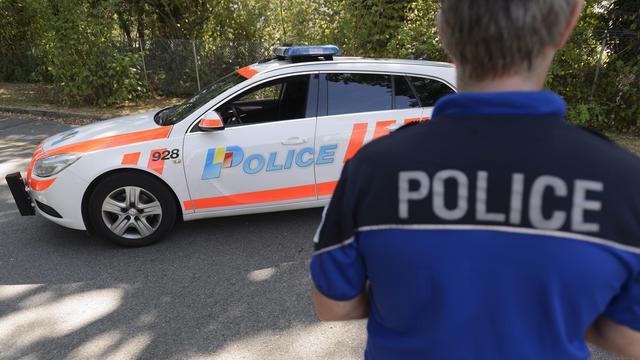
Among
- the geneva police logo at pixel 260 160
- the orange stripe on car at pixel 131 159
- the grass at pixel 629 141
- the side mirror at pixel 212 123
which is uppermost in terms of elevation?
the side mirror at pixel 212 123

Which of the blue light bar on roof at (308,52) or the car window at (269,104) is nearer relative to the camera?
the car window at (269,104)

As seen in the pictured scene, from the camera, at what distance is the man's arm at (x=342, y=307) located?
1.22 meters

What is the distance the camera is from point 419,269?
0.98 m

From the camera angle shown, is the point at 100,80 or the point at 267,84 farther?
the point at 100,80

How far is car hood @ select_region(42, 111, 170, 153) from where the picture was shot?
4230 millimetres

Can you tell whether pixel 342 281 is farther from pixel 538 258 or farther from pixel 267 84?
pixel 267 84

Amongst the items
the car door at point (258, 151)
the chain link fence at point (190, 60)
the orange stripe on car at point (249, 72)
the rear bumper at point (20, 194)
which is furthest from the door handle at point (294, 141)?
the chain link fence at point (190, 60)

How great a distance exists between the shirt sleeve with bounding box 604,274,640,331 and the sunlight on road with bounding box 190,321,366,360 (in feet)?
6.68

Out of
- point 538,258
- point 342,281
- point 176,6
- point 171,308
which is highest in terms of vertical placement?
point 176,6

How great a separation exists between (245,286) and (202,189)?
1038 millimetres

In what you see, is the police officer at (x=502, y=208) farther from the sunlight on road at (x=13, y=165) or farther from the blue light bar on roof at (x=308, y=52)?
the sunlight on road at (x=13, y=165)

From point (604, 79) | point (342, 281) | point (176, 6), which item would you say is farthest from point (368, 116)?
point (176, 6)

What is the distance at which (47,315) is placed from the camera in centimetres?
329

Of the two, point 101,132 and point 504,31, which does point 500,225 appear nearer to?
point 504,31
